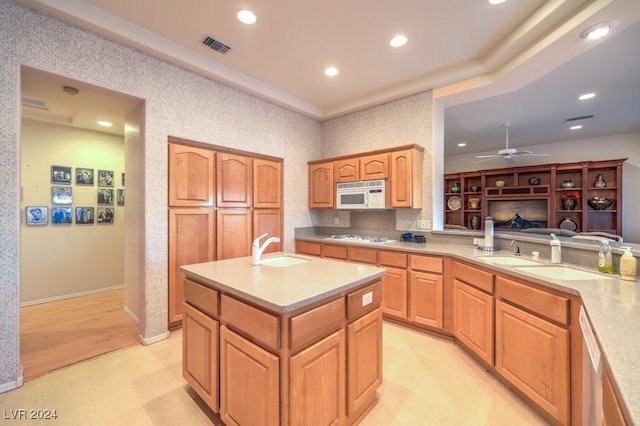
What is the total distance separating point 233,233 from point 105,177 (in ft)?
8.72

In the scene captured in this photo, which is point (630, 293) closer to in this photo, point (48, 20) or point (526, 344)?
point (526, 344)

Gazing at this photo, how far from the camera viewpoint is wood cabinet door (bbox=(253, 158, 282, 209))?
12.1 ft

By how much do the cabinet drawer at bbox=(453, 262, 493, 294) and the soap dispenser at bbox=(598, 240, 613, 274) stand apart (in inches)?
25.5

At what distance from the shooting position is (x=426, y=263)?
9.36 ft

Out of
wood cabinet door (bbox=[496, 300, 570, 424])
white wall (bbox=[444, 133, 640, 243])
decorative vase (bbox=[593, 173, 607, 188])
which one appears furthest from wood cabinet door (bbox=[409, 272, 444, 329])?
white wall (bbox=[444, 133, 640, 243])

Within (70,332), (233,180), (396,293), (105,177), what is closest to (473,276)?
(396,293)

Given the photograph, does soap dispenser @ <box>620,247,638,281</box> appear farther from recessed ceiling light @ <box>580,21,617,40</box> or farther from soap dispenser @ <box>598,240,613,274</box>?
recessed ceiling light @ <box>580,21,617,40</box>

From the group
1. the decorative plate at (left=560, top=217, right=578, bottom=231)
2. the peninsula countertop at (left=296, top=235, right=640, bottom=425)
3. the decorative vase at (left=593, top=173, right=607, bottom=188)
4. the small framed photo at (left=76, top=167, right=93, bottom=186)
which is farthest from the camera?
the decorative plate at (left=560, top=217, right=578, bottom=231)

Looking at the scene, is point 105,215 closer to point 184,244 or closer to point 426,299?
point 184,244

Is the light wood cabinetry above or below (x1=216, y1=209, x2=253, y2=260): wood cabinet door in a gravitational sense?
above

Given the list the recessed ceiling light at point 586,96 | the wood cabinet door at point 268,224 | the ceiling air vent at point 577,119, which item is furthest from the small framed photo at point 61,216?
the ceiling air vent at point 577,119

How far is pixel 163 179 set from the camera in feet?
9.18

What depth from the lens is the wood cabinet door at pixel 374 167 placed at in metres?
3.55

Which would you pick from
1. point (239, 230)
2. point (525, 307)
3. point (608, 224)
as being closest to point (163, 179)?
point (239, 230)
